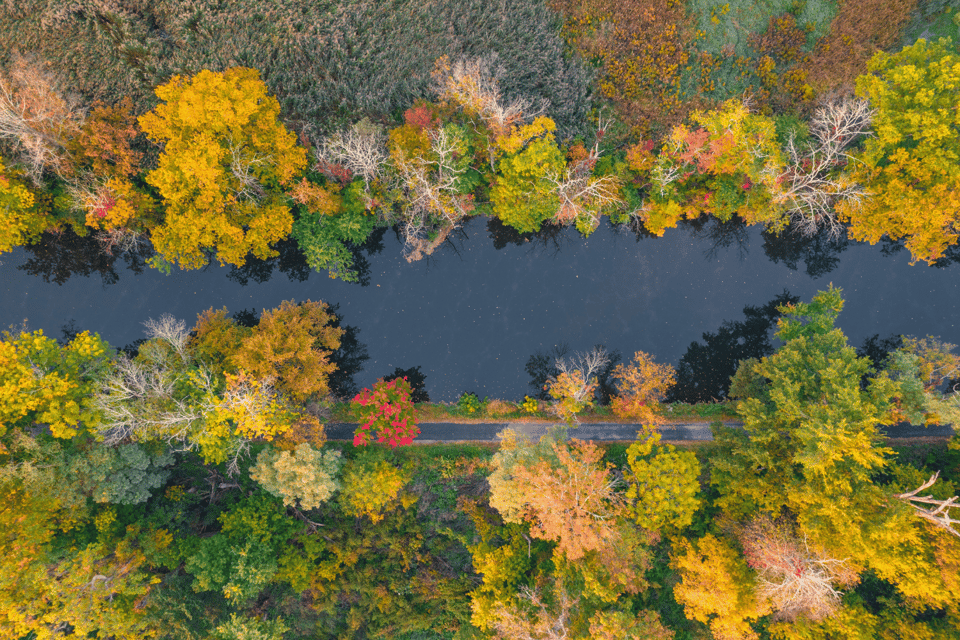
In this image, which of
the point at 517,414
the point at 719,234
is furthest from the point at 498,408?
the point at 719,234

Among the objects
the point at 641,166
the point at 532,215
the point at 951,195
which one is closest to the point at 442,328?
the point at 532,215

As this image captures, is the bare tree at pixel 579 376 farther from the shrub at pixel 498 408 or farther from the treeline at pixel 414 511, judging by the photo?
the shrub at pixel 498 408

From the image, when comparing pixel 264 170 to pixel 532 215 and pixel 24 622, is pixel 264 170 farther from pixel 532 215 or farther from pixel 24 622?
pixel 24 622

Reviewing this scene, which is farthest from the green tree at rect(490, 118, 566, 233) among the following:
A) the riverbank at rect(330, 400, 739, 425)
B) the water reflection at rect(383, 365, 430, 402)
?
the riverbank at rect(330, 400, 739, 425)

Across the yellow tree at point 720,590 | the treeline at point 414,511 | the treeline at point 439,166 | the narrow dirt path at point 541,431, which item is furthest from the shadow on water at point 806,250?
the yellow tree at point 720,590

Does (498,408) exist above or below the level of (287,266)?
below

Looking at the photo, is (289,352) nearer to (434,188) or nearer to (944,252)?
(434,188)
